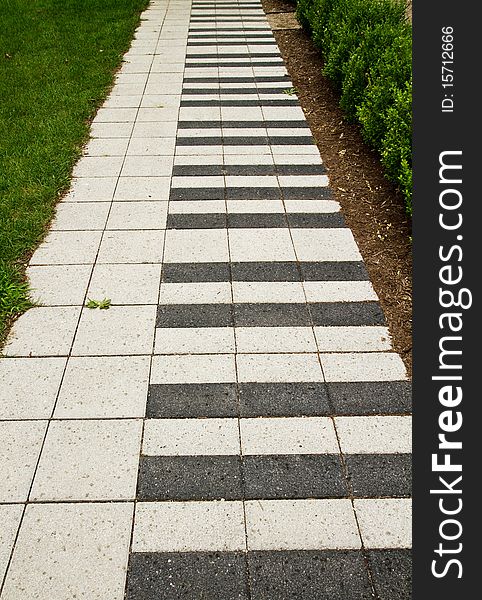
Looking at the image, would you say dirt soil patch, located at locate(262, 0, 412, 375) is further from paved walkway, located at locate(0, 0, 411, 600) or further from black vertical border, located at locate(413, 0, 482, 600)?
black vertical border, located at locate(413, 0, 482, 600)

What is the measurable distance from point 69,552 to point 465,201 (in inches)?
85.8

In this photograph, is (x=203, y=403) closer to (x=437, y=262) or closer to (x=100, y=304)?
(x=100, y=304)

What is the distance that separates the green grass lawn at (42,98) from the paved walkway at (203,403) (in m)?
0.22

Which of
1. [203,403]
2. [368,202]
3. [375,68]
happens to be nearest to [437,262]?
[203,403]

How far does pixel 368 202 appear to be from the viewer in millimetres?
5844

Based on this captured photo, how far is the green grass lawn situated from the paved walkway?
216mm

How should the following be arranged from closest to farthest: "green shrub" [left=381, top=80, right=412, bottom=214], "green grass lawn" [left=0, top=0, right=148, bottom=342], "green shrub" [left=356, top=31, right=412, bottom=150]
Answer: "green grass lawn" [left=0, top=0, right=148, bottom=342] < "green shrub" [left=381, top=80, right=412, bottom=214] < "green shrub" [left=356, top=31, right=412, bottom=150]

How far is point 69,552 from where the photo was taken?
282 centimetres

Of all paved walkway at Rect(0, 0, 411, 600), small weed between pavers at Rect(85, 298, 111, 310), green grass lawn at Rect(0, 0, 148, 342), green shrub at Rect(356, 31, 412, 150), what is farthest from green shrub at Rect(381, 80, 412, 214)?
green grass lawn at Rect(0, 0, 148, 342)

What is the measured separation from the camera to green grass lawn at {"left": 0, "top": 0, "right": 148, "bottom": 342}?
17.1ft

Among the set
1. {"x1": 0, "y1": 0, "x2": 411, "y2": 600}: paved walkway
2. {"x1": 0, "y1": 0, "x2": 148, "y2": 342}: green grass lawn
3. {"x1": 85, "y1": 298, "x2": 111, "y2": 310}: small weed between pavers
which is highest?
{"x1": 0, "y1": 0, "x2": 148, "y2": 342}: green grass lawn

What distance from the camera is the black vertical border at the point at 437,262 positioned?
7.18 feet

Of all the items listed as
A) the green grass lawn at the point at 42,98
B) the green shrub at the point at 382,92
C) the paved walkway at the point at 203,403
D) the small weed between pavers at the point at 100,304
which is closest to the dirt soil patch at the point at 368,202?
the paved walkway at the point at 203,403

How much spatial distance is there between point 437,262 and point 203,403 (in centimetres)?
173
